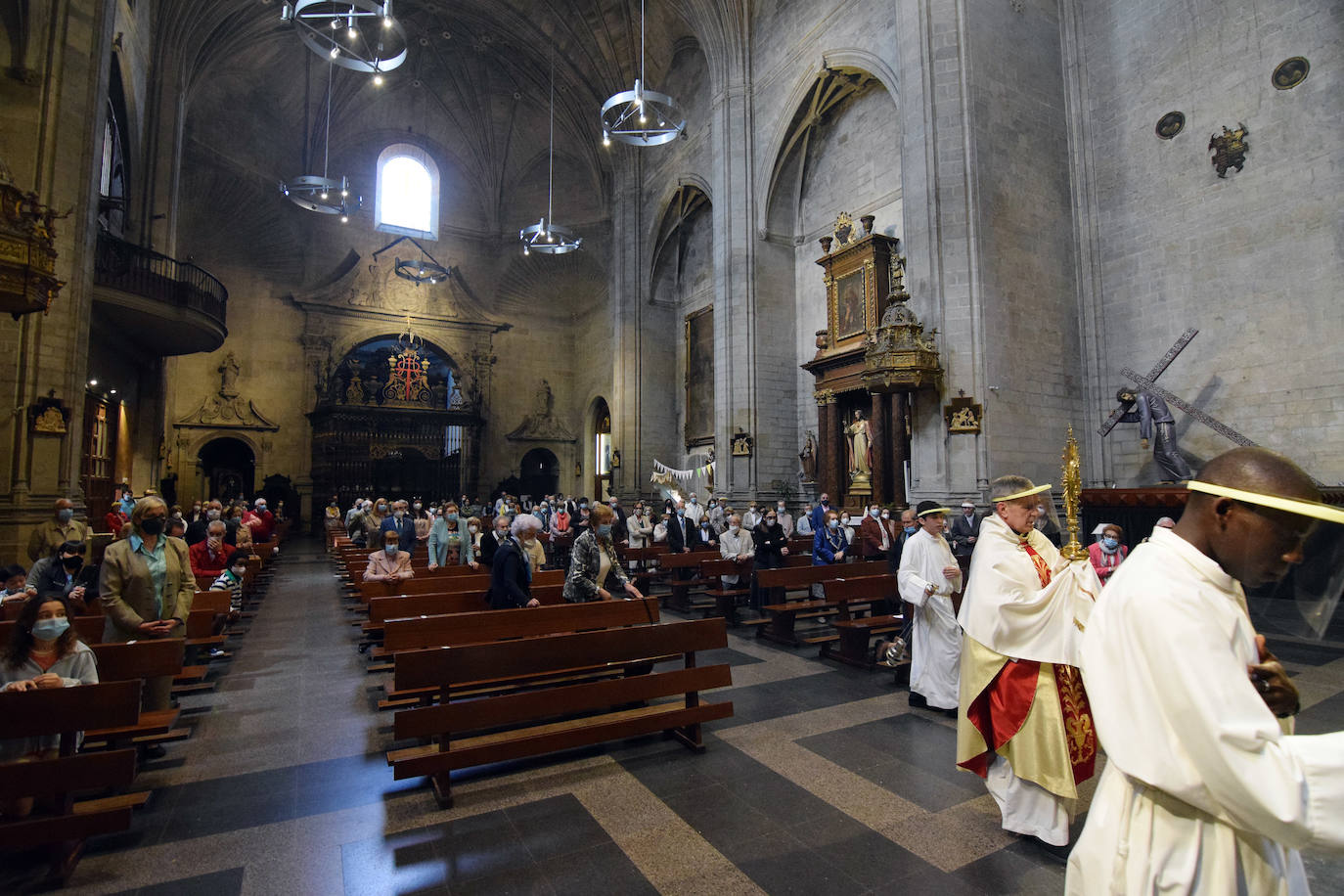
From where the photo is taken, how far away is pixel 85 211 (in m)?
9.66

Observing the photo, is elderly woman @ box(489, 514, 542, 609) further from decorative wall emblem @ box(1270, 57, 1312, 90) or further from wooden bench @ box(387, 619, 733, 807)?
decorative wall emblem @ box(1270, 57, 1312, 90)

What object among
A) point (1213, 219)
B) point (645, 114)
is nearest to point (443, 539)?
point (645, 114)

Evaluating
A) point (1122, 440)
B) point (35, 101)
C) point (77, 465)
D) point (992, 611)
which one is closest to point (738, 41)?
point (1122, 440)

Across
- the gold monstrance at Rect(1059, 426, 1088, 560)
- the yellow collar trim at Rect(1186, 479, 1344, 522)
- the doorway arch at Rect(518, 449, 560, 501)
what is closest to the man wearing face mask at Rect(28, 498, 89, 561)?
the gold monstrance at Rect(1059, 426, 1088, 560)

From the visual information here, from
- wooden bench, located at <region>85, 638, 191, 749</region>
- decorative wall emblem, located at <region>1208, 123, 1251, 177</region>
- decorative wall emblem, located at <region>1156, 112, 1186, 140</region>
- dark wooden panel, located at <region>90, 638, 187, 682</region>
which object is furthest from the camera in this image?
decorative wall emblem, located at <region>1156, 112, 1186, 140</region>

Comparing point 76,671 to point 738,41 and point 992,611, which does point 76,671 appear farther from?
point 738,41

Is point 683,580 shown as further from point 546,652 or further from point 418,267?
point 418,267

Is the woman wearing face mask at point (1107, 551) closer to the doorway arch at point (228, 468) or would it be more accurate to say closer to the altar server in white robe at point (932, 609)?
the altar server in white robe at point (932, 609)

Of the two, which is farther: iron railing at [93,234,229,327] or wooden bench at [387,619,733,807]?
iron railing at [93,234,229,327]

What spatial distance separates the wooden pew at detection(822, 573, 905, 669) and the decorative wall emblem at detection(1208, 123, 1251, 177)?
954cm

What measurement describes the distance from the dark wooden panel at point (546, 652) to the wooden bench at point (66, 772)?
1.17m

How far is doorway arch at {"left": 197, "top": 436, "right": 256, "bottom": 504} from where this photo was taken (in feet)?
74.4

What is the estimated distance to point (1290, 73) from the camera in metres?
9.89

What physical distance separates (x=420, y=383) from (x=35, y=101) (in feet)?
54.3
